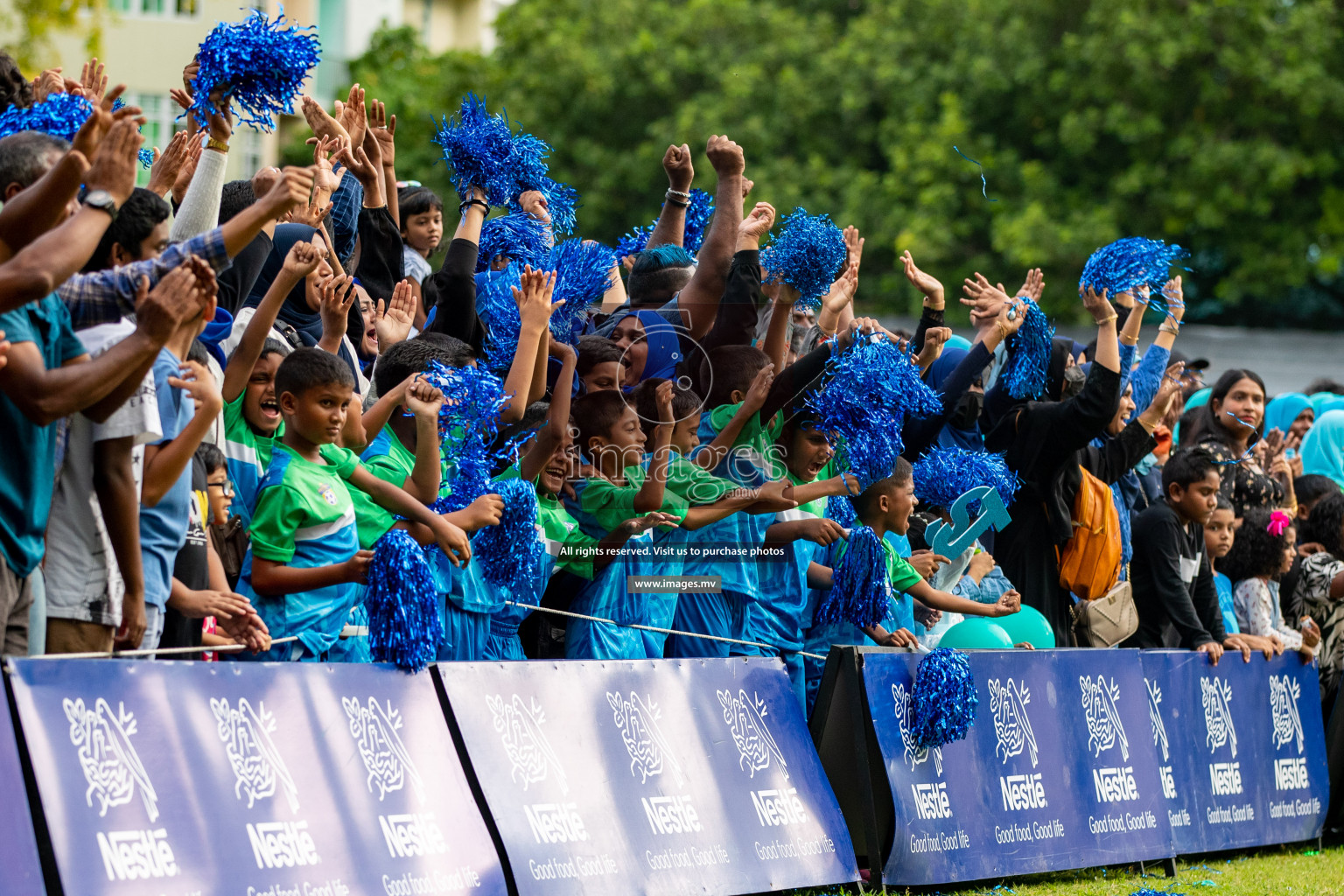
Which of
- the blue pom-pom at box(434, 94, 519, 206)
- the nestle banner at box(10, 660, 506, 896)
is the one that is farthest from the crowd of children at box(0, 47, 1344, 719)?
the nestle banner at box(10, 660, 506, 896)

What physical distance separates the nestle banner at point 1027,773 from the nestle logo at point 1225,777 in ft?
1.82

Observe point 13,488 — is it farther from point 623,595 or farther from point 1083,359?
point 1083,359

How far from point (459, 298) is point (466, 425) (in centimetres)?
117

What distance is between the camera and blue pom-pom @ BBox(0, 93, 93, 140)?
16.2 feet

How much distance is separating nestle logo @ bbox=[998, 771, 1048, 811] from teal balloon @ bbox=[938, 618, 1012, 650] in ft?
2.07

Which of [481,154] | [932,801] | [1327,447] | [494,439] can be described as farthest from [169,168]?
[1327,447]

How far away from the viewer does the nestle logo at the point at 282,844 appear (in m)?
4.39

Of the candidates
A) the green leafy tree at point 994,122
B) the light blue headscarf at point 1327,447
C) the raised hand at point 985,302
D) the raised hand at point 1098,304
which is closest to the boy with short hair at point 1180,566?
the raised hand at point 1098,304

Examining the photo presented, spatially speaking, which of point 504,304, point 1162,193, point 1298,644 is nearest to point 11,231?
point 504,304

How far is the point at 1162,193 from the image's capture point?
22.5m

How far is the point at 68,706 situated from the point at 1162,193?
2075cm

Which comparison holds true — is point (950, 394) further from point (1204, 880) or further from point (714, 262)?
point (1204, 880)

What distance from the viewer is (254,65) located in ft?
16.1

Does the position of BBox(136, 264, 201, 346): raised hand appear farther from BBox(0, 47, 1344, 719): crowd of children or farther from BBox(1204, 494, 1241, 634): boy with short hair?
BBox(1204, 494, 1241, 634): boy with short hair
